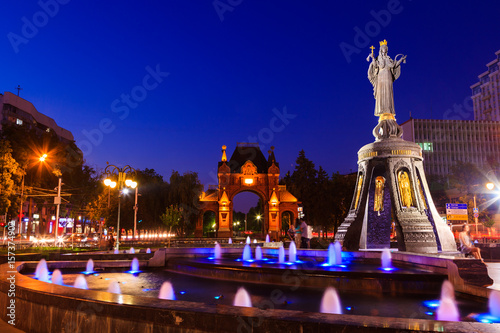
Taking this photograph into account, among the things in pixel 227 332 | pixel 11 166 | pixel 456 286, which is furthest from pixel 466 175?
pixel 227 332

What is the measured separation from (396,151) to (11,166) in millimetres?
27257

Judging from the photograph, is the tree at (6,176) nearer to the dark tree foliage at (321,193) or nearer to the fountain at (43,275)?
the fountain at (43,275)

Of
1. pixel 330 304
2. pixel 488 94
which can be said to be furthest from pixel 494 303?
pixel 488 94

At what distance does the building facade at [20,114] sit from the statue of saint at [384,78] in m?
64.0

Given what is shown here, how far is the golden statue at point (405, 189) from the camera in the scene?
62.7 feet

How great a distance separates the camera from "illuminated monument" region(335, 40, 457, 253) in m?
18.0

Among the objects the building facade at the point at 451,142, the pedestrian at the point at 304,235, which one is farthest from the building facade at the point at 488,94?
the pedestrian at the point at 304,235

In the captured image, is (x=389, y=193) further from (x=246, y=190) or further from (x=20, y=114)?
(x=20, y=114)

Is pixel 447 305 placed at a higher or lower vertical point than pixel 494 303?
lower

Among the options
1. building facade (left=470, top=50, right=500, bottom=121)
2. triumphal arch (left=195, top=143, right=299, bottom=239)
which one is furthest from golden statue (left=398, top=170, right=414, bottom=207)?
building facade (left=470, top=50, right=500, bottom=121)

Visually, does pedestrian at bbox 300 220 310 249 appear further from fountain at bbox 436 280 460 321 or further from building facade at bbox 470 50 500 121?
building facade at bbox 470 50 500 121

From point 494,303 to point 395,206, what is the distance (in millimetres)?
11877

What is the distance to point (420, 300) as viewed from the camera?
8.80 meters

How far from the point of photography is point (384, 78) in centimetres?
2061
